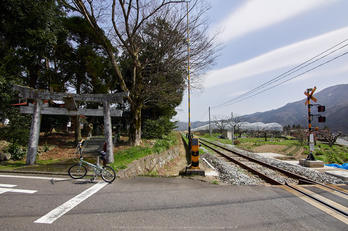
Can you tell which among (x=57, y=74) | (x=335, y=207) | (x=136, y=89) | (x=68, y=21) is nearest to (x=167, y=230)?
(x=335, y=207)

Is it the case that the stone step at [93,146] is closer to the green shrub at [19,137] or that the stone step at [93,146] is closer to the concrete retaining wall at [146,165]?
the green shrub at [19,137]

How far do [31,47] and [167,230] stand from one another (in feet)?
44.3

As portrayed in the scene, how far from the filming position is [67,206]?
3781 mm

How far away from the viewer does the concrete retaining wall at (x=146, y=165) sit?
6.88 meters

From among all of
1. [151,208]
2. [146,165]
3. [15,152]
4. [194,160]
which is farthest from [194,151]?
[15,152]

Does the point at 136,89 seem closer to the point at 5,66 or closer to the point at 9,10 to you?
the point at 5,66

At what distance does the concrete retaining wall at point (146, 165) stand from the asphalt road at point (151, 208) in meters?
1.51

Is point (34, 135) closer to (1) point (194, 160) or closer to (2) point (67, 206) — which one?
(2) point (67, 206)

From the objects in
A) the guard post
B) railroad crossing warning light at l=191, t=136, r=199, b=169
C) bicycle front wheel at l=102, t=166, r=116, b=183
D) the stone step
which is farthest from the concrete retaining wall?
the stone step

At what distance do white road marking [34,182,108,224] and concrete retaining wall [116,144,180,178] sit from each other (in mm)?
1411

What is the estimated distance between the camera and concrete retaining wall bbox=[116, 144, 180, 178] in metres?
6.88

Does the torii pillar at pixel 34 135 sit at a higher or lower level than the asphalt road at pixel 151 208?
higher

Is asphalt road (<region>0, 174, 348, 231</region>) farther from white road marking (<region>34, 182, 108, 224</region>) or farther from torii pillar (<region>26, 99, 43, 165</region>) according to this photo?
torii pillar (<region>26, 99, 43, 165</region>)

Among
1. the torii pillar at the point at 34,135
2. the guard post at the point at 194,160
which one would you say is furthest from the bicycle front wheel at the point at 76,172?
the guard post at the point at 194,160
